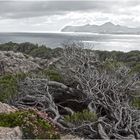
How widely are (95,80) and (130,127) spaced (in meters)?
2.74

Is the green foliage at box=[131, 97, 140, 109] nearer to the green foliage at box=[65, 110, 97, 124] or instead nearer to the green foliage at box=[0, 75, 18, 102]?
the green foliage at box=[65, 110, 97, 124]

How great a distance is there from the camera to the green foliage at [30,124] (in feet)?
30.7

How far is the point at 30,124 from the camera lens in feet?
31.2

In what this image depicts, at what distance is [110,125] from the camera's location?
10820mm

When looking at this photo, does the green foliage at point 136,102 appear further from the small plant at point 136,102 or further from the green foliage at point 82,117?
the green foliage at point 82,117

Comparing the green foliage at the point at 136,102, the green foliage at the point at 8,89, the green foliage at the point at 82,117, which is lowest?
the green foliage at the point at 136,102

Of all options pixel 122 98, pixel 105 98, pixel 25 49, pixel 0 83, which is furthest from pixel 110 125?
pixel 25 49

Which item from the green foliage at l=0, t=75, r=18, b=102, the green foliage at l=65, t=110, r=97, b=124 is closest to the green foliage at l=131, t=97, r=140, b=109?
the green foliage at l=65, t=110, r=97, b=124

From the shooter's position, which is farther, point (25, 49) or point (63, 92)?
point (25, 49)

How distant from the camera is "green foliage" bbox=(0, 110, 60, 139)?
9.35 meters

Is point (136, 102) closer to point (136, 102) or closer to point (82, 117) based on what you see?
point (136, 102)

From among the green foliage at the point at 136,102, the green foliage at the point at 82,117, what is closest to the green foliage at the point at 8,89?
the green foliage at the point at 82,117

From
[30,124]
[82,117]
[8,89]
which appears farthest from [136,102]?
[30,124]

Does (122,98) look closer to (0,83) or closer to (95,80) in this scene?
(95,80)
